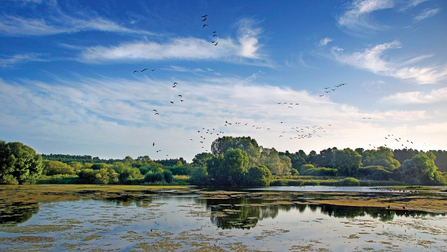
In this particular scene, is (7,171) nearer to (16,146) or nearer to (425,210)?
(16,146)

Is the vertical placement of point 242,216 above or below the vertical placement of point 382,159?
below

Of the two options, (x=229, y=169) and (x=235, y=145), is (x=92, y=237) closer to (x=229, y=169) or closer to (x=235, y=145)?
(x=229, y=169)

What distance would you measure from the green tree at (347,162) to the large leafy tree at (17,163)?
382 ft

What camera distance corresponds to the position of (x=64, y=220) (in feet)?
86.8

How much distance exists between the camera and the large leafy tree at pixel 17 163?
7269 cm

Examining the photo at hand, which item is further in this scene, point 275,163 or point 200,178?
point 275,163

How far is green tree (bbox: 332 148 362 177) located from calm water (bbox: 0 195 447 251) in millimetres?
106137

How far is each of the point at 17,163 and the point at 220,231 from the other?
237 ft

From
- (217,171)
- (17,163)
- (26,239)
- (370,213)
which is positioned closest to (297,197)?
(370,213)

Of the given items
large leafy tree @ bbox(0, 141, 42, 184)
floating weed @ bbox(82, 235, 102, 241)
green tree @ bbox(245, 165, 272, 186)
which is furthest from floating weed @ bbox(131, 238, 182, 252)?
green tree @ bbox(245, 165, 272, 186)

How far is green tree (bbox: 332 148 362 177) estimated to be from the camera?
133 meters

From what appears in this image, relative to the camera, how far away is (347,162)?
13688 centimetres

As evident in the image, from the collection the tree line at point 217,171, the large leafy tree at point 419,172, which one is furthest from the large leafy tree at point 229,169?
the large leafy tree at point 419,172

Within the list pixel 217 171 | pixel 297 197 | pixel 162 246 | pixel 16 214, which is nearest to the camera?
pixel 162 246
